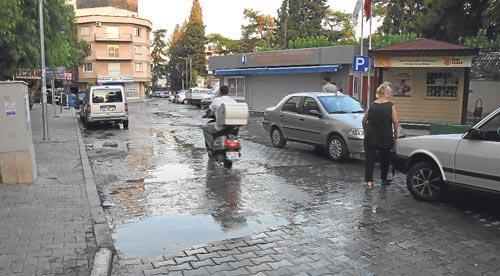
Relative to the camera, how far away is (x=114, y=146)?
14883mm

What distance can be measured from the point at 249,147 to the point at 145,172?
4.49 metres

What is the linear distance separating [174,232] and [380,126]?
4092 mm

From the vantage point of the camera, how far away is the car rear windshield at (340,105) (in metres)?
12.0

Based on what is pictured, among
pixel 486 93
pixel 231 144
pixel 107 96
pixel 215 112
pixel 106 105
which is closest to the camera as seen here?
pixel 231 144

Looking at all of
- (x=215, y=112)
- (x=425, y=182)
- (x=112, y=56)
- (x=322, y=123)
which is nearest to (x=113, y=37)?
(x=112, y=56)

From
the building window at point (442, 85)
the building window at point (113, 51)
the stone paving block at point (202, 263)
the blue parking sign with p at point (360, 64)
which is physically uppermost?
the building window at point (113, 51)

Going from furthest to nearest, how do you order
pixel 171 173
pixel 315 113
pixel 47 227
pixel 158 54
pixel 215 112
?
pixel 158 54 < pixel 315 113 < pixel 215 112 < pixel 171 173 < pixel 47 227

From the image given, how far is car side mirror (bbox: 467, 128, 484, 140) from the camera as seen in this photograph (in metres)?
6.55

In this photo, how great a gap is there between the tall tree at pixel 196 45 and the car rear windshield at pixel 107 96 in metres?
69.4

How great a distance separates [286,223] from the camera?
6.41 meters

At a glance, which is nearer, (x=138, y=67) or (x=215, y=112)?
(x=215, y=112)

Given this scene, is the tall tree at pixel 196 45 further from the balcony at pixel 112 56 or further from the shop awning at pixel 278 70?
the shop awning at pixel 278 70

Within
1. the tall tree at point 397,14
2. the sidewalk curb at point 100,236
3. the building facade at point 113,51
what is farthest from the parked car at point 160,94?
the sidewalk curb at point 100,236

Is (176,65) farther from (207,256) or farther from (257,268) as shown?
(257,268)
